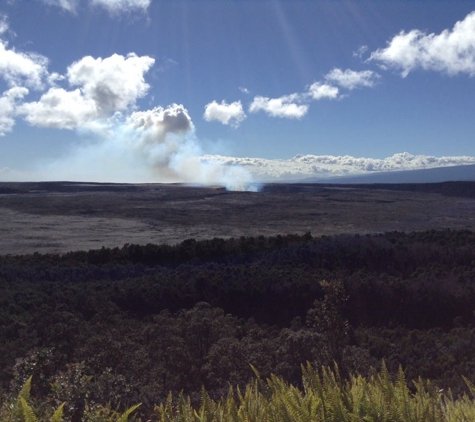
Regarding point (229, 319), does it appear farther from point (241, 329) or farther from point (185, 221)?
point (185, 221)

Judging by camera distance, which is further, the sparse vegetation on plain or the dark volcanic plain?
the dark volcanic plain

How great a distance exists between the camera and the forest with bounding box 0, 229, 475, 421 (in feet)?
19.0

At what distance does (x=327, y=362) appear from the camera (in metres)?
6.46

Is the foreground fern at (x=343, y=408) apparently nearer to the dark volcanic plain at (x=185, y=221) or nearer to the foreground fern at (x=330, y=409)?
the foreground fern at (x=330, y=409)

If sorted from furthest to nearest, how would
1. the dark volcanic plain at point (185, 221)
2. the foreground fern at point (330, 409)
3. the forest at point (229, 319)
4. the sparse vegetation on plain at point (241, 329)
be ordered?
the dark volcanic plain at point (185, 221) → the forest at point (229, 319) → the sparse vegetation on plain at point (241, 329) → the foreground fern at point (330, 409)

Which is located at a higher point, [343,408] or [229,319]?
[343,408]

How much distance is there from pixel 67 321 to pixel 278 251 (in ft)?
31.3

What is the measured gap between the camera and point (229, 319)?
1005 centimetres

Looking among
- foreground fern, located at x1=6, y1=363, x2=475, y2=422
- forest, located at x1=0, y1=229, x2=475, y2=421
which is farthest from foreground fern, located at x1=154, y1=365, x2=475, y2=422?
forest, located at x1=0, y1=229, x2=475, y2=421

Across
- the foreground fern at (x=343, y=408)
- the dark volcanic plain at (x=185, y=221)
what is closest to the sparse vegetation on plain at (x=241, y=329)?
the foreground fern at (x=343, y=408)

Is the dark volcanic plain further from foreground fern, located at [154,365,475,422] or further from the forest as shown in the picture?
foreground fern, located at [154,365,475,422]

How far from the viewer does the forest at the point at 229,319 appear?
579cm

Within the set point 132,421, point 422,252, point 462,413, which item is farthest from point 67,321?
point 422,252

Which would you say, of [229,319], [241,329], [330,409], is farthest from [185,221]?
[330,409]
